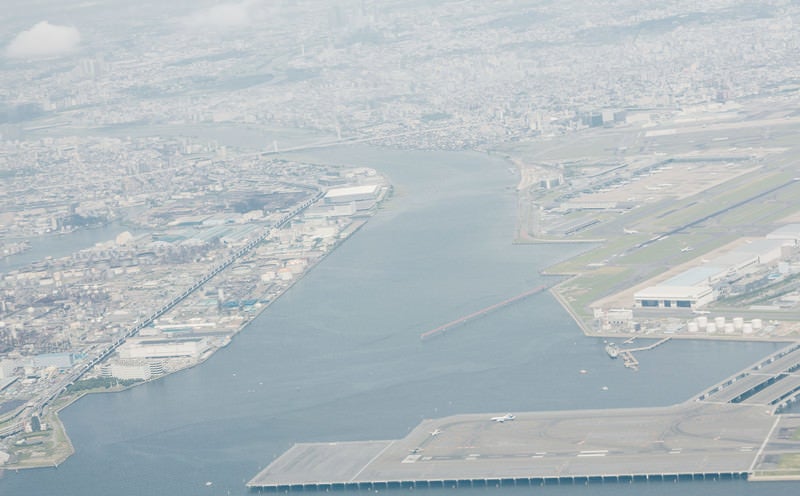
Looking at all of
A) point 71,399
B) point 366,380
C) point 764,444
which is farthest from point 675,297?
point 71,399

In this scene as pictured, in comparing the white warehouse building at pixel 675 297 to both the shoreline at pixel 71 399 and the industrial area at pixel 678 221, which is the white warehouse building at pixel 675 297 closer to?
the industrial area at pixel 678 221

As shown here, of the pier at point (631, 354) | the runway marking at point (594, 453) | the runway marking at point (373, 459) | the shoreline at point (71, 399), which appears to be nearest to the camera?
the runway marking at point (594, 453)

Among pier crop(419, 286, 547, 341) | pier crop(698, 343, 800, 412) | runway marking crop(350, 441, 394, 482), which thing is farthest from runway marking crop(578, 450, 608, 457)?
pier crop(419, 286, 547, 341)

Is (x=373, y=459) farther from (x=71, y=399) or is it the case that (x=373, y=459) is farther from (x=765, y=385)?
(x=71, y=399)

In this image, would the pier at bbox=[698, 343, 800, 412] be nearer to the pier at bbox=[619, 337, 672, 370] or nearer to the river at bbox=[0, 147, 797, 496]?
the river at bbox=[0, 147, 797, 496]

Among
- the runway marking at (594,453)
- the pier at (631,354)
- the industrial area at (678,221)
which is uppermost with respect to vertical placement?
the runway marking at (594,453)

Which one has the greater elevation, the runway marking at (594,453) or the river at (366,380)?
the runway marking at (594,453)

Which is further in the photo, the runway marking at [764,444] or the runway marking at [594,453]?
the runway marking at [594,453]

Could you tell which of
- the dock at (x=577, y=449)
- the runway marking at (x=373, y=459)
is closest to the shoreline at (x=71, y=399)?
the dock at (x=577, y=449)

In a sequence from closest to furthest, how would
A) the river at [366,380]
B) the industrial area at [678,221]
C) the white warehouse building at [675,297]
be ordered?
the river at [366,380] < the industrial area at [678,221] < the white warehouse building at [675,297]
